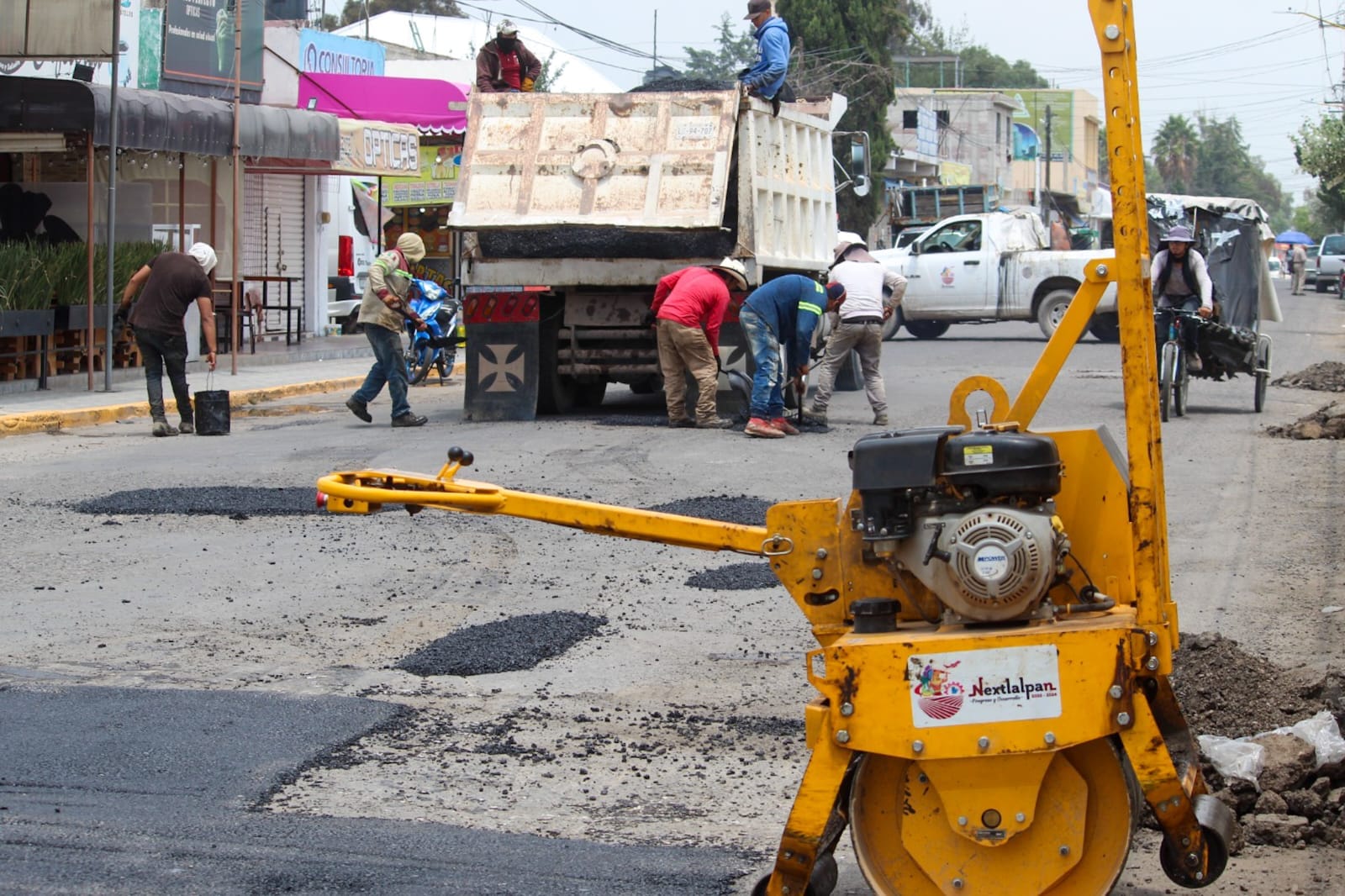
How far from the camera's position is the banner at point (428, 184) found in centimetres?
2789

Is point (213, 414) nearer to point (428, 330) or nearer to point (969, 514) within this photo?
point (428, 330)

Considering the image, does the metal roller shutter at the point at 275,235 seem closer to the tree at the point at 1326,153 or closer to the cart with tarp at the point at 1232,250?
the cart with tarp at the point at 1232,250

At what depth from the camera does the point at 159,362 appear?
46.2ft

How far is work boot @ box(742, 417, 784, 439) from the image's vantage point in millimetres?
12961

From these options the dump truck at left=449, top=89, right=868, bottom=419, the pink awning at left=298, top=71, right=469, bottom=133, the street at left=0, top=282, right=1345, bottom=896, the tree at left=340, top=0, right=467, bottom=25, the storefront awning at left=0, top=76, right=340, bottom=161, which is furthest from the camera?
the tree at left=340, top=0, right=467, bottom=25

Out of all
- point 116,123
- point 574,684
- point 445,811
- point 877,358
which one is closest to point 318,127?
point 116,123

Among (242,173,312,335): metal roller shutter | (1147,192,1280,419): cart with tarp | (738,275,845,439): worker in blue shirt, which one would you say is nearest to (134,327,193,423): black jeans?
(738,275,845,439): worker in blue shirt

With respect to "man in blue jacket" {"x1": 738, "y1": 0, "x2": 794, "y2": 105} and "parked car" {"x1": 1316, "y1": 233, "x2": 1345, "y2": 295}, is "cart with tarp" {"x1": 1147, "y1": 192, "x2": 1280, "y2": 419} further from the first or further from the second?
"parked car" {"x1": 1316, "y1": 233, "x2": 1345, "y2": 295}

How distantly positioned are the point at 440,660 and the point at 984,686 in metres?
3.31

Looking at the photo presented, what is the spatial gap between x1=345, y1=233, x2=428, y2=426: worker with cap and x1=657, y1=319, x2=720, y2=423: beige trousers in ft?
7.57

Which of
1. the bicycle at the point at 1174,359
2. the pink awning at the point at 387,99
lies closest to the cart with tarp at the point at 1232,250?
the bicycle at the point at 1174,359

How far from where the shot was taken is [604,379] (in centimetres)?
1504

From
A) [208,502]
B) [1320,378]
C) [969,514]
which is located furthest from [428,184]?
[969,514]

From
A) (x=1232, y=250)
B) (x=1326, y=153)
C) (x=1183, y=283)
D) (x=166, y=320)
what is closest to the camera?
(x=166, y=320)
